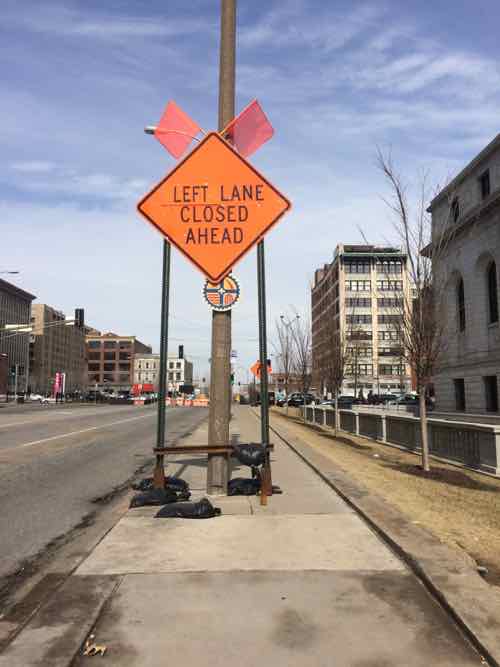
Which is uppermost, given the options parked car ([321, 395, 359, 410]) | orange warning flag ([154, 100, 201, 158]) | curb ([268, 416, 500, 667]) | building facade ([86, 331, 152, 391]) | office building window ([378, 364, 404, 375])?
building facade ([86, 331, 152, 391])

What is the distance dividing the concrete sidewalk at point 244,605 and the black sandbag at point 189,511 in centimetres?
41

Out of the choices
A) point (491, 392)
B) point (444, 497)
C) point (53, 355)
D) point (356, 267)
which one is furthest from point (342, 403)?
point (53, 355)

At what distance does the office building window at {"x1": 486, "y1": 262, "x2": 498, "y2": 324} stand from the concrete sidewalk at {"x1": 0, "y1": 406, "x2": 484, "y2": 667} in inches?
1078

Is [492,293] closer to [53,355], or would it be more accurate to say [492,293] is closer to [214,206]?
[214,206]

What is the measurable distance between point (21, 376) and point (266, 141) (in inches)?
5715

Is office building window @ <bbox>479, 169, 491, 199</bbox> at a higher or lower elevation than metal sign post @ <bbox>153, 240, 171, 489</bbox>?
higher

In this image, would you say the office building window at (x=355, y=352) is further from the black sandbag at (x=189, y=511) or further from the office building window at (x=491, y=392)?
the black sandbag at (x=189, y=511)

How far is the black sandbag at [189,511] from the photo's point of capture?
6.11m

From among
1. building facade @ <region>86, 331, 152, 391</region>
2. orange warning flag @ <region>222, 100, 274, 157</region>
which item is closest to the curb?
orange warning flag @ <region>222, 100, 274, 157</region>

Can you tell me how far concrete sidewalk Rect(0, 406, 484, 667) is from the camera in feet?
9.78

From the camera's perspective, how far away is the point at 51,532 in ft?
20.5

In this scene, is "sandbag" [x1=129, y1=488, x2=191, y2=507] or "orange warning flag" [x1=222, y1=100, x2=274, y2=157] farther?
"orange warning flag" [x1=222, y1=100, x2=274, y2=157]

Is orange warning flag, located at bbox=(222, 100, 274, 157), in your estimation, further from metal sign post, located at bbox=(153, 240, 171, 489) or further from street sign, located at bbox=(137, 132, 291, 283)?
metal sign post, located at bbox=(153, 240, 171, 489)

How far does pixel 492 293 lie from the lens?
100 feet
